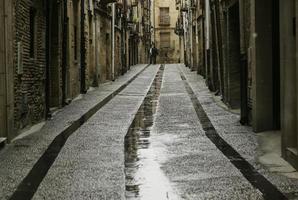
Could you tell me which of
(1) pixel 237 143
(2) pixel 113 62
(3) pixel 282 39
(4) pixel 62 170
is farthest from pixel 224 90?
(2) pixel 113 62

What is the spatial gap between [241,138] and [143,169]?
10.6 ft

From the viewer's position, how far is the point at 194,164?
825cm

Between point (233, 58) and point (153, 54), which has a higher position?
point (153, 54)

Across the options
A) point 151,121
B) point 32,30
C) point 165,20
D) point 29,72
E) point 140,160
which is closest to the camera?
point 140,160

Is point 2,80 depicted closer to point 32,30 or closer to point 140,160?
point 140,160

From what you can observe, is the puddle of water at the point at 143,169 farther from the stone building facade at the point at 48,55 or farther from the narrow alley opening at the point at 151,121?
the stone building facade at the point at 48,55

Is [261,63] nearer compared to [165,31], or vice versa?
[261,63]

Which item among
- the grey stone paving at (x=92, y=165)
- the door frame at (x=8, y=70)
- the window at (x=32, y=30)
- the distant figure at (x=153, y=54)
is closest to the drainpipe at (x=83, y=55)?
the grey stone paving at (x=92, y=165)

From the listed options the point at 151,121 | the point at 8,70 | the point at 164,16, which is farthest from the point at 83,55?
the point at 164,16

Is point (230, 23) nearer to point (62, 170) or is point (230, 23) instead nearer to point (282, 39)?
point (282, 39)

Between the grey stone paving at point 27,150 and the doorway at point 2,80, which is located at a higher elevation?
the doorway at point 2,80

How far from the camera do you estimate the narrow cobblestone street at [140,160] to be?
21.8ft

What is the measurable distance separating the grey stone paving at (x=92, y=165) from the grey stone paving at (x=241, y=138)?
1834 mm

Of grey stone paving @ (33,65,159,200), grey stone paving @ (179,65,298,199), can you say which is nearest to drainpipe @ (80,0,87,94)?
grey stone paving @ (179,65,298,199)
